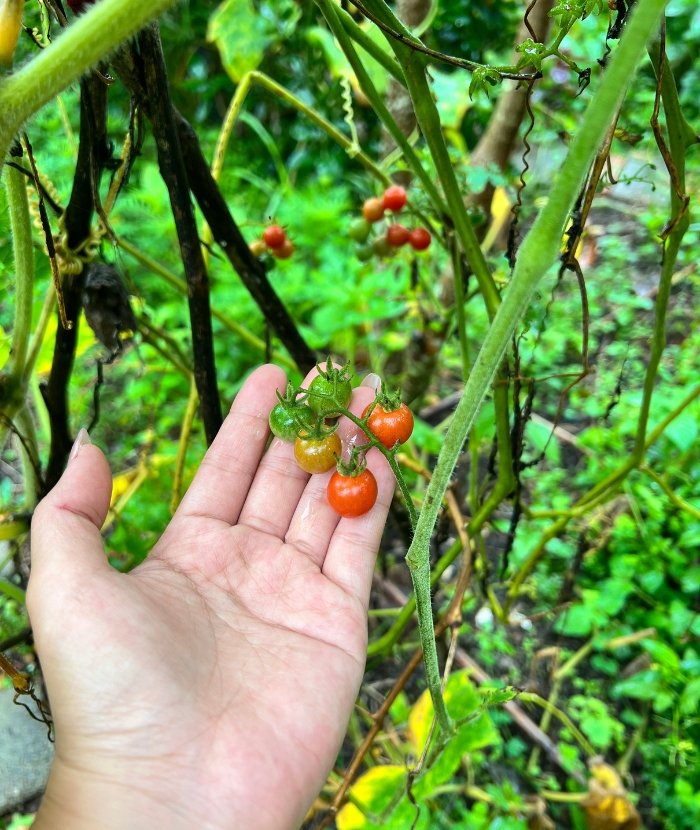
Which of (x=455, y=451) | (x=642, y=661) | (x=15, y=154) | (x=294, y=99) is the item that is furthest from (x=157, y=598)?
(x=642, y=661)

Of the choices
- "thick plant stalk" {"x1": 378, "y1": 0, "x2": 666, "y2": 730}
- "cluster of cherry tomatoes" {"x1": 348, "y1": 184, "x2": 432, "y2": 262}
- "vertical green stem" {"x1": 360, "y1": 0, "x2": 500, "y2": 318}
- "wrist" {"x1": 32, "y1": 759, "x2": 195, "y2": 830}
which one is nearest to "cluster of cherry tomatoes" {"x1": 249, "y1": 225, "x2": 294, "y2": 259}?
"cluster of cherry tomatoes" {"x1": 348, "y1": 184, "x2": 432, "y2": 262}

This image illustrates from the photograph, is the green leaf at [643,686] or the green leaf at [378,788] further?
the green leaf at [643,686]

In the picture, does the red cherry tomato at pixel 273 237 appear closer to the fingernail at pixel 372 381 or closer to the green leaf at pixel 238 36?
the fingernail at pixel 372 381

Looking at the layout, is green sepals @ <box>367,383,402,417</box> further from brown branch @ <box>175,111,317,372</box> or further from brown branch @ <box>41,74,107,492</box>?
brown branch @ <box>41,74,107,492</box>

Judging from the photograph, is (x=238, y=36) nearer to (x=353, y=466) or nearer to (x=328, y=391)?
Answer: (x=328, y=391)

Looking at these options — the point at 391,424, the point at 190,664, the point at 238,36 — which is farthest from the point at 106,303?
the point at 238,36

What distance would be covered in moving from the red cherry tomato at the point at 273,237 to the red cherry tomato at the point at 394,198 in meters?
0.36

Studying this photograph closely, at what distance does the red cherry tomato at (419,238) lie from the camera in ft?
6.17

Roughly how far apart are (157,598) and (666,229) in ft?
4.07

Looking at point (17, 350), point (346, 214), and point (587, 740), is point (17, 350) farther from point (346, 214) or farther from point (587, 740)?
point (346, 214)

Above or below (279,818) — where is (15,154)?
above

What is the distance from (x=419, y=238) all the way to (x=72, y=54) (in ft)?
4.26

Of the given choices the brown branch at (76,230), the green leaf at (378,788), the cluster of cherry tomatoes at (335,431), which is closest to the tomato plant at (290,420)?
the cluster of cherry tomatoes at (335,431)

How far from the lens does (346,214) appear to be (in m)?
4.18
